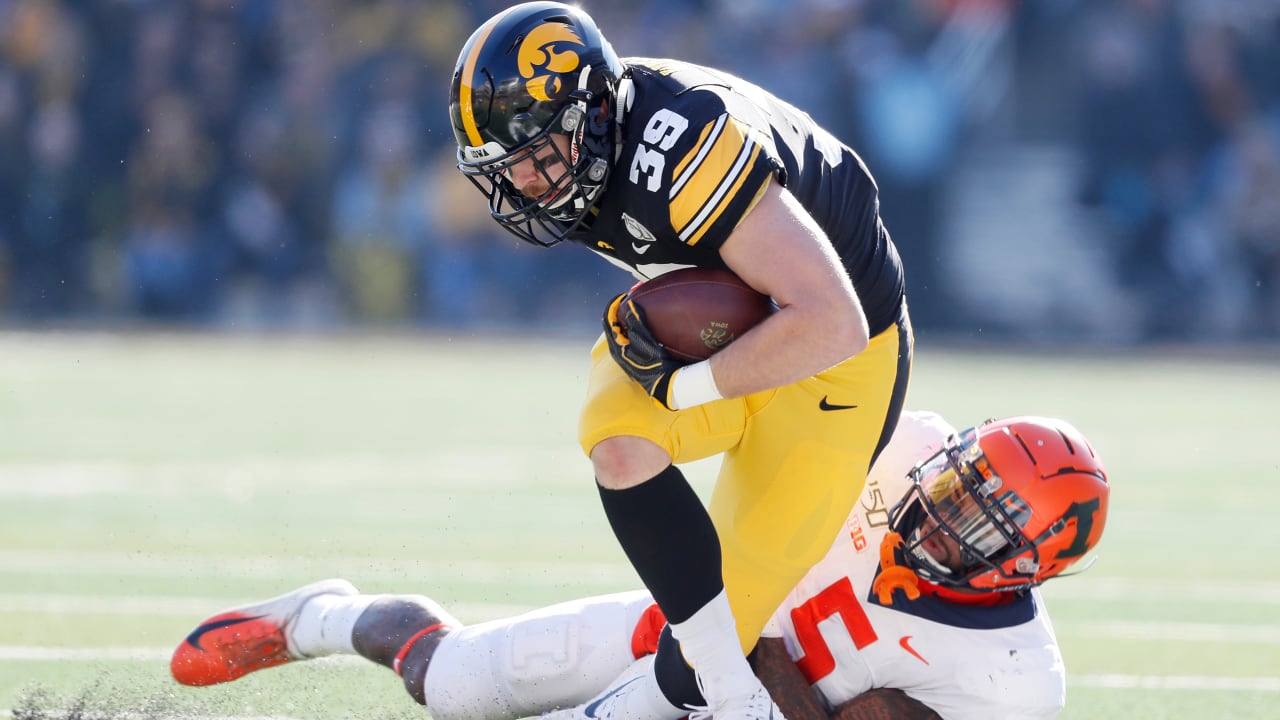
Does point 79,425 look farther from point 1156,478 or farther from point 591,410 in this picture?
point 591,410

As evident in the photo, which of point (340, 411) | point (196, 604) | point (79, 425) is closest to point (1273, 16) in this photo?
point (340, 411)

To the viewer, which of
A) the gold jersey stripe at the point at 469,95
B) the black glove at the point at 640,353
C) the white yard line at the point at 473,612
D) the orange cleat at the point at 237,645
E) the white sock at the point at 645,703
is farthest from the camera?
the white yard line at the point at 473,612

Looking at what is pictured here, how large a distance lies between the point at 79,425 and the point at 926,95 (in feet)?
28.2

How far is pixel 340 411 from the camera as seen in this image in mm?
10492

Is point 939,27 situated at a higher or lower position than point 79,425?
higher

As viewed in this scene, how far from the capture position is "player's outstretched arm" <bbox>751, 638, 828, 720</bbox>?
3.48 m

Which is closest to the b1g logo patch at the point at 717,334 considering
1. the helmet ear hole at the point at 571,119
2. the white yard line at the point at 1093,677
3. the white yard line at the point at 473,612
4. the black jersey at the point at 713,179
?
the black jersey at the point at 713,179

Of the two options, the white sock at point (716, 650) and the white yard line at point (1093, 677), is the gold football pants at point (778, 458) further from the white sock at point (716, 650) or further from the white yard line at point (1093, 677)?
the white yard line at point (1093, 677)

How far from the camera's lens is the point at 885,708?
3426 millimetres

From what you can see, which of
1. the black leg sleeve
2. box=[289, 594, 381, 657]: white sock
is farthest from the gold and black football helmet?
box=[289, 594, 381, 657]: white sock

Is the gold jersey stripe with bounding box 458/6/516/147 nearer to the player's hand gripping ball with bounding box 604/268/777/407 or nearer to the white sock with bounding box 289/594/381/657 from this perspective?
the player's hand gripping ball with bounding box 604/268/777/407

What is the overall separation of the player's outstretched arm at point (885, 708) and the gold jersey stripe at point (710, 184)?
109 cm

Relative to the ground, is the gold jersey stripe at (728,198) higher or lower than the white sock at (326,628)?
higher

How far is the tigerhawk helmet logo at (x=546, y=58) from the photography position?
3383 mm
